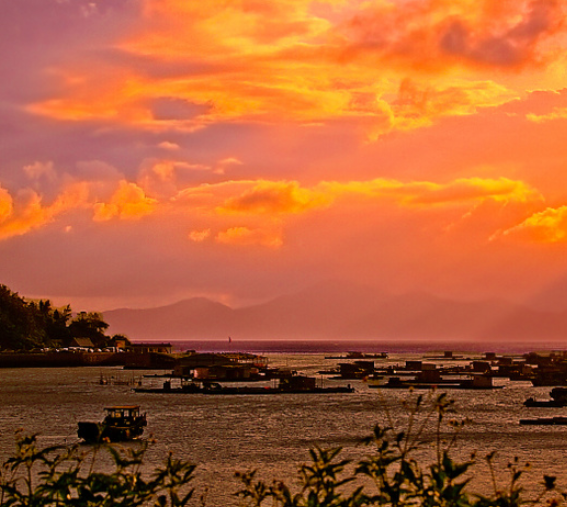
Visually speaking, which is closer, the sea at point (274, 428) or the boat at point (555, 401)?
the sea at point (274, 428)

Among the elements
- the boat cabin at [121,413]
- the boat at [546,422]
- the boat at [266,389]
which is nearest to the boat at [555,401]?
the boat at [546,422]

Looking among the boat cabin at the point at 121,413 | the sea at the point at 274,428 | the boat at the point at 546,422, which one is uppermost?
the boat cabin at the point at 121,413

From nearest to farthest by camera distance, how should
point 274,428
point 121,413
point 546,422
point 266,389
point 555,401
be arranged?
point 121,413 < point 274,428 < point 546,422 < point 555,401 < point 266,389

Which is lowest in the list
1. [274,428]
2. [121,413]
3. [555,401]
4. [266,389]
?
[274,428]

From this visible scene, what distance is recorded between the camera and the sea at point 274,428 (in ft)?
203

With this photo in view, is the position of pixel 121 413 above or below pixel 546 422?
above

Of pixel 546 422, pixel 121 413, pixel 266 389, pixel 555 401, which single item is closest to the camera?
pixel 121 413

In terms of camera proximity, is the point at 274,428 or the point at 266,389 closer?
the point at 274,428

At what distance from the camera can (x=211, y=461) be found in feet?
217

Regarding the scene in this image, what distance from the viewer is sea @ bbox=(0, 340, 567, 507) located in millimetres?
61844

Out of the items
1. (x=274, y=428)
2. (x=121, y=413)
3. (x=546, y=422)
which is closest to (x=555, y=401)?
(x=546, y=422)

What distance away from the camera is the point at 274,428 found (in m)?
89.7

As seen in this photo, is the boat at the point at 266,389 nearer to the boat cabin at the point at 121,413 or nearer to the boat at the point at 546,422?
the boat at the point at 546,422

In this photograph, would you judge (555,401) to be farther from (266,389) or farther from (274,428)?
(274,428)
